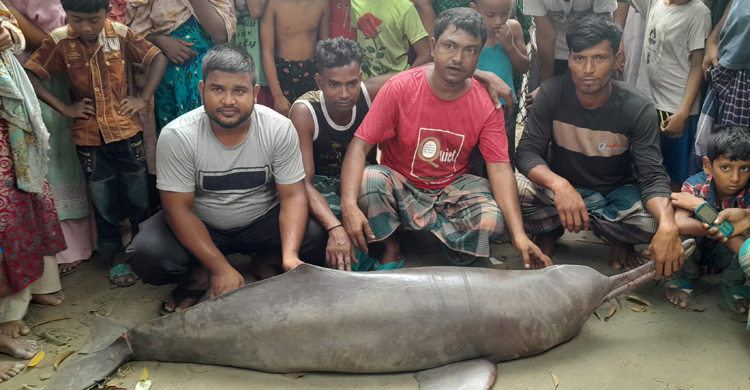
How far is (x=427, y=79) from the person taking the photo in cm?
339

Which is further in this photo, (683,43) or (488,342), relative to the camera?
(683,43)

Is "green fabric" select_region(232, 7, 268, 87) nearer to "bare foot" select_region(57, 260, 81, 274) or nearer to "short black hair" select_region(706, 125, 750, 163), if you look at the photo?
"bare foot" select_region(57, 260, 81, 274)

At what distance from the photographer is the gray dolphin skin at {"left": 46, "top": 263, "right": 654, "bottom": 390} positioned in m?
2.45

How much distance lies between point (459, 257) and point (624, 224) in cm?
96

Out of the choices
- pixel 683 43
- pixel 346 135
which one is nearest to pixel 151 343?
pixel 346 135

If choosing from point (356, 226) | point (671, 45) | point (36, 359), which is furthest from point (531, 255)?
point (36, 359)

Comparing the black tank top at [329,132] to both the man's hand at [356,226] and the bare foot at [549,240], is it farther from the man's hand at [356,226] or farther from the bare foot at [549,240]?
the bare foot at [549,240]

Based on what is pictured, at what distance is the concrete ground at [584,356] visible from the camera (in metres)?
2.50

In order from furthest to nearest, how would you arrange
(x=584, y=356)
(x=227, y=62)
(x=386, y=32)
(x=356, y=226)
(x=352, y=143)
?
(x=386, y=32) < (x=352, y=143) < (x=356, y=226) < (x=227, y=62) < (x=584, y=356)

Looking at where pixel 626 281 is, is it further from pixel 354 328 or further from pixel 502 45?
pixel 502 45

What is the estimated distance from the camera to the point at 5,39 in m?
2.64

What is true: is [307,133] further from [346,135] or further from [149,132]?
[149,132]

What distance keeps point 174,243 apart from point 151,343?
59 cm

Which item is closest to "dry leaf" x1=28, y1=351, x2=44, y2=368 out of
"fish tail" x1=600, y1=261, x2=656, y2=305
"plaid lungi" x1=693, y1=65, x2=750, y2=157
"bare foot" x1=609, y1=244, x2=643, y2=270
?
"fish tail" x1=600, y1=261, x2=656, y2=305
